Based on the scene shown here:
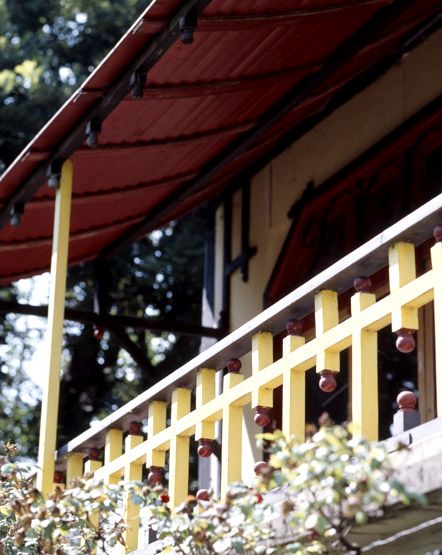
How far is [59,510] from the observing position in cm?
471

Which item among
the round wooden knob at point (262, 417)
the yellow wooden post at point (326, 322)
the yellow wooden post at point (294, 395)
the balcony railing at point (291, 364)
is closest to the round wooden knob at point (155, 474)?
the balcony railing at point (291, 364)

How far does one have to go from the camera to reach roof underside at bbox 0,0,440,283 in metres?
6.27

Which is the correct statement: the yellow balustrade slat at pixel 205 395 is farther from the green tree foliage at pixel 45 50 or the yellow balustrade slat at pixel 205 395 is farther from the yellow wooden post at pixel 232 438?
the green tree foliage at pixel 45 50

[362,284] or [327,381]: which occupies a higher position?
[362,284]

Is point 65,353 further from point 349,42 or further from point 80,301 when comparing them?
point 349,42

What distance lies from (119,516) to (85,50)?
Result: 34.3ft

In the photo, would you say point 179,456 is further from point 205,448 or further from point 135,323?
point 135,323

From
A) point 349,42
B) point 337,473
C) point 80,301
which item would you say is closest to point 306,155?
point 349,42

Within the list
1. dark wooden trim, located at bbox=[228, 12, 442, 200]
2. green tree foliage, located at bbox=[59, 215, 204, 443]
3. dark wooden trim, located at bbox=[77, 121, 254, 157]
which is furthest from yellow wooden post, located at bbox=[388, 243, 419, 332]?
green tree foliage, located at bbox=[59, 215, 204, 443]

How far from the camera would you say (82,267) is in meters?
14.5

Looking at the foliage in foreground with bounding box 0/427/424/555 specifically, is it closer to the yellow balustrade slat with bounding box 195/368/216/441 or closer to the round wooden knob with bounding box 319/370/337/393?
the round wooden knob with bounding box 319/370/337/393

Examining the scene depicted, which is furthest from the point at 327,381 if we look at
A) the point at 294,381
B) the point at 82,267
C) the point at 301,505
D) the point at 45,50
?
the point at 45,50

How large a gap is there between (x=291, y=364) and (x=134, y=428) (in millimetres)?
1505

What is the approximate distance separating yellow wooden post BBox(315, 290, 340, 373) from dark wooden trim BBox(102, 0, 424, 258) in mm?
2060
